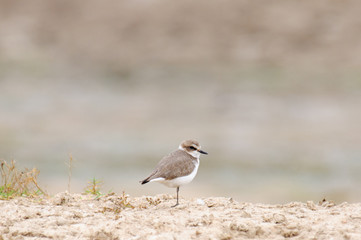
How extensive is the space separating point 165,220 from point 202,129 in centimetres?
2182

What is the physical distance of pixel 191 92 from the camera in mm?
33094

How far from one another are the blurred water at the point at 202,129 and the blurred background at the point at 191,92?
71mm

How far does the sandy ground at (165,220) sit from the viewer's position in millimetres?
7223

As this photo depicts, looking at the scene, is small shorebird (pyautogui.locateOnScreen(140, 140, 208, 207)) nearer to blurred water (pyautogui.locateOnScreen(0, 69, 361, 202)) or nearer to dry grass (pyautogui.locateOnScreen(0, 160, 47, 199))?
dry grass (pyautogui.locateOnScreen(0, 160, 47, 199))

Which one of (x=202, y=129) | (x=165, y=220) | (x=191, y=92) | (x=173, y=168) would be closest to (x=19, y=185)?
(x=173, y=168)

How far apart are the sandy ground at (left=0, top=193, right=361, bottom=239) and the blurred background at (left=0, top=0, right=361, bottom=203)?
37.7ft

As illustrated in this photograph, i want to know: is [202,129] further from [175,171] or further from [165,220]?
[165,220]

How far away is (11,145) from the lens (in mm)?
28500

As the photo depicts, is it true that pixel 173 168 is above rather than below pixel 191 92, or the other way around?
below

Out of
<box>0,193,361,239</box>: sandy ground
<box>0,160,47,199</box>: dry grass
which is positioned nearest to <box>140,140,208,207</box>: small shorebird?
<box>0,193,361,239</box>: sandy ground

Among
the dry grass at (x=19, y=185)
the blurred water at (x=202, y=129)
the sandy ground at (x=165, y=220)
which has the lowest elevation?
the sandy ground at (x=165, y=220)

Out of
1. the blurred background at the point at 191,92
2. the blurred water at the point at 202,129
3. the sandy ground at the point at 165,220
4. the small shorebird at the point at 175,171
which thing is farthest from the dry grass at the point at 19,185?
the blurred water at the point at 202,129

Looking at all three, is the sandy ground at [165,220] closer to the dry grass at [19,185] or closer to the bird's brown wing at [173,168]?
the dry grass at [19,185]

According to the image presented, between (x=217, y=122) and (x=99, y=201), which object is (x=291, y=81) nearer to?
(x=217, y=122)
